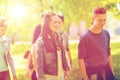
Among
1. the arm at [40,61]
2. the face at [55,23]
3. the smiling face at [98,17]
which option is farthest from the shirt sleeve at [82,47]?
the arm at [40,61]

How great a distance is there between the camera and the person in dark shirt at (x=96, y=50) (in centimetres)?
758

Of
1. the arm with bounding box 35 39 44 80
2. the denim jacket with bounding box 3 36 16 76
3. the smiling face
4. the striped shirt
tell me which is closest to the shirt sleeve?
the striped shirt

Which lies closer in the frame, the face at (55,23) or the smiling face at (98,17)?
the face at (55,23)

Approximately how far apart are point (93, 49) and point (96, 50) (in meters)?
0.07

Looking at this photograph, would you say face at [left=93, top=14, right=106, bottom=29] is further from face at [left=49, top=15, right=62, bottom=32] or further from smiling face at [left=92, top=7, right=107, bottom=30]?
face at [left=49, top=15, right=62, bottom=32]

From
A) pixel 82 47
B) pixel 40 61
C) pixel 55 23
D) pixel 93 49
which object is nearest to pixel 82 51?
pixel 82 47

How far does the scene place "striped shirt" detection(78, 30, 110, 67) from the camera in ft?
24.8

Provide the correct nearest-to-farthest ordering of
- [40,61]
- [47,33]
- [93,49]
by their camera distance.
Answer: [40,61]
[47,33]
[93,49]

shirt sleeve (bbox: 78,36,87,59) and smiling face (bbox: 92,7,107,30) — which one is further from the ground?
smiling face (bbox: 92,7,107,30)

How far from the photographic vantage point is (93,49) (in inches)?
303

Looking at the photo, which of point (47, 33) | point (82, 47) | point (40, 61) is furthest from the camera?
point (82, 47)

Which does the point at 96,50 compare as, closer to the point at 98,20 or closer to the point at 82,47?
the point at 82,47

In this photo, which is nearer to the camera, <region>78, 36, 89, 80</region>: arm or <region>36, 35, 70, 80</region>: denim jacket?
<region>36, 35, 70, 80</region>: denim jacket

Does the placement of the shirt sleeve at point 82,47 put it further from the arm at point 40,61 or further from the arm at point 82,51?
the arm at point 40,61
